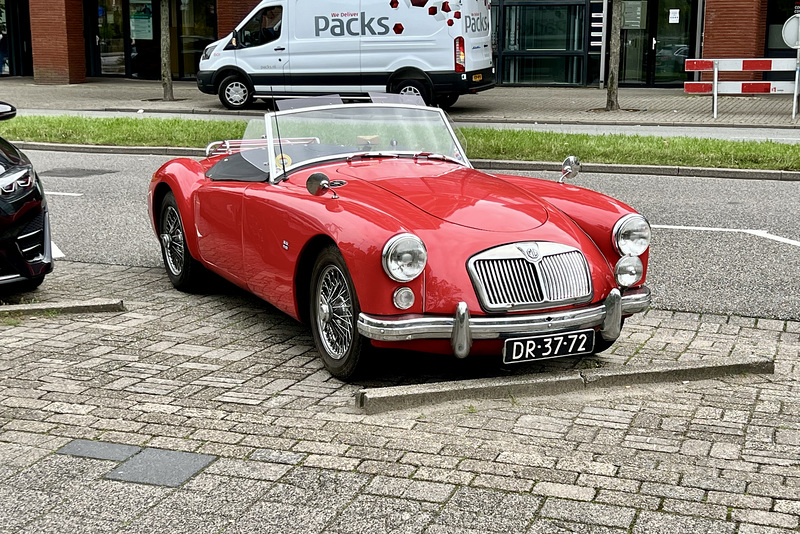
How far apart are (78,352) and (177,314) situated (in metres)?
1.02

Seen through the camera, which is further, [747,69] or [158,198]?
[747,69]

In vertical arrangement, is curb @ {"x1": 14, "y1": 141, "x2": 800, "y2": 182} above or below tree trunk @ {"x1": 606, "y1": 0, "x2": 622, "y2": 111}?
below

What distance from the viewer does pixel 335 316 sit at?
17.3 feet

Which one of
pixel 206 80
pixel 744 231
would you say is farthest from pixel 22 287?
pixel 206 80

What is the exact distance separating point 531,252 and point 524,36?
24.2 meters

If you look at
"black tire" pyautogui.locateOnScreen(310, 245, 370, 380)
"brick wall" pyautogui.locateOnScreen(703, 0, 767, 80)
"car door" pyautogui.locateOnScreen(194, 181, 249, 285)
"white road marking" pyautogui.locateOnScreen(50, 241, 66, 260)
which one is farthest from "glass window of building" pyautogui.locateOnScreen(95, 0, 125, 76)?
"black tire" pyautogui.locateOnScreen(310, 245, 370, 380)

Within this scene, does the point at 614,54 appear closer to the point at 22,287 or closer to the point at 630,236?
the point at 22,287

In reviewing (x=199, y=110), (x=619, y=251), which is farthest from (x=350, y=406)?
(x=199, y=110)

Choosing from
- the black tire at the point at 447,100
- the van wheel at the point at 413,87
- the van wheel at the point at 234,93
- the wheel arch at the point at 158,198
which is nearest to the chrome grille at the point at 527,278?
the wheel arch at the point at 158,198

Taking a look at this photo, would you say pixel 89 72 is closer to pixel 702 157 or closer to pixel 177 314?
pixel 702 157

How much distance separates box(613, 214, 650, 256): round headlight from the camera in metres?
5.45

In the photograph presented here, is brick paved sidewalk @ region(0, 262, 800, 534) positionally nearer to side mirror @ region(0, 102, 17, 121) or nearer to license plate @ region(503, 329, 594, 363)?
license plate @ region(503, 329, 594, 363)

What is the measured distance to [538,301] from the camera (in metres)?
4.92

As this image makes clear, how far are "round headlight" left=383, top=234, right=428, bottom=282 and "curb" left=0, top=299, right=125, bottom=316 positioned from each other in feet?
8.24
